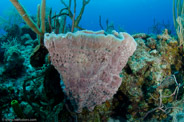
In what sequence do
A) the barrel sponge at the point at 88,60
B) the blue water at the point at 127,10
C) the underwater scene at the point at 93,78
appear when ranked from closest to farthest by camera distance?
the barrel sponge at the point at 88,60, the underwater scene at the point at 93,78, the blue water at the point at 127,10

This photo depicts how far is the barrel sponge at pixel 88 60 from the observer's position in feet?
4.72

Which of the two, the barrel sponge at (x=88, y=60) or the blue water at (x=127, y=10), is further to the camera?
the blue water at (x=127, y=10)

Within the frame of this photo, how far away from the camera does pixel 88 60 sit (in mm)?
1612

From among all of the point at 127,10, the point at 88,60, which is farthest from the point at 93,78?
the point at 127,10

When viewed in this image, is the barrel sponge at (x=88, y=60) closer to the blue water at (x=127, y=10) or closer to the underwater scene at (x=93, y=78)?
the underwater scene at (x=93, y=78)

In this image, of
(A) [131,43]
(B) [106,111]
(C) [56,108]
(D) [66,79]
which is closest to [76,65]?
(D) [66,79]

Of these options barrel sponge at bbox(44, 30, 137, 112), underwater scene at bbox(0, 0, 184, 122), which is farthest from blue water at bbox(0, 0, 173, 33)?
barrel sponge at bbox(44, 30, 137, 112)

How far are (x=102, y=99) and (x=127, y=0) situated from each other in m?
118

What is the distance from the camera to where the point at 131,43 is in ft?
5.76

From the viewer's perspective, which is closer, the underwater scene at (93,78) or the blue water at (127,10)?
Result: the underwater scene at (93,78)

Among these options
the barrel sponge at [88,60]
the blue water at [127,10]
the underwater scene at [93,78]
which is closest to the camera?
the barrel sponge at [88,60]

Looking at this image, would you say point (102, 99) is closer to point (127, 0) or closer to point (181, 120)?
point (181, 120)

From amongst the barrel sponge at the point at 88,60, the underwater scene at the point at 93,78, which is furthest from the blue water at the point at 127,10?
the barrel sponge at the point at 88,60

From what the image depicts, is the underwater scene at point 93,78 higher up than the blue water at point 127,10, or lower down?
lower down
